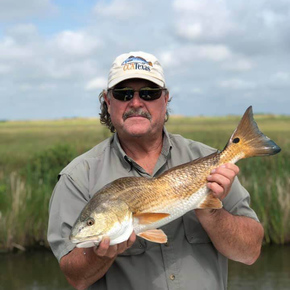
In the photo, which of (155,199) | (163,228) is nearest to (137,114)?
(155,199)

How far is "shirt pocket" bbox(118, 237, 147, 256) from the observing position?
10.4 feet

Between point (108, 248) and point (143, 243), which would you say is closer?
point (108, 248)

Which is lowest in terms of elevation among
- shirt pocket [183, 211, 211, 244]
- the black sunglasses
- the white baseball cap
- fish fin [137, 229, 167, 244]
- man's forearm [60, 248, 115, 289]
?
man's forearm [60, 248, 115, 289]

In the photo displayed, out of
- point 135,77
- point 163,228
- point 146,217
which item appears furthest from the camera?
point 135,77

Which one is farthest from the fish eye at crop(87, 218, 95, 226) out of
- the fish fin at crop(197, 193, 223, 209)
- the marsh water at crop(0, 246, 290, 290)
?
the marsh water at crop(0, 246, 290, 290)

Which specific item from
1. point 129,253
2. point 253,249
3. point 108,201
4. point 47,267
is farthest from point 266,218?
point 108,201

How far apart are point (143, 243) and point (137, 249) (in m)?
0.06

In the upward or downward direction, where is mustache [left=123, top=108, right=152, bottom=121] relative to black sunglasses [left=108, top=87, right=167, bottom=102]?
downward

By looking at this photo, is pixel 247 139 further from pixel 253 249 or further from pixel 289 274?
pixel 289 274

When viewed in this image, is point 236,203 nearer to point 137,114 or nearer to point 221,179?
point 221,179

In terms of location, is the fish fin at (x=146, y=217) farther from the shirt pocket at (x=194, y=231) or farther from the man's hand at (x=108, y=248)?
the shirt pocket at (x=194, y=231)

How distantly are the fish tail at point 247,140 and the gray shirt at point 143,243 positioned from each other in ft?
1.36

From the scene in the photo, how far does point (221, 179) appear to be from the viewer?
2928 mm

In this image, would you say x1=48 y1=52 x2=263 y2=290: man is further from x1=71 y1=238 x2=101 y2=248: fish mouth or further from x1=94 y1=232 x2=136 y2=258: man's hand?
x1=71 y1=238 x2=101 y2=248: fish mouth
